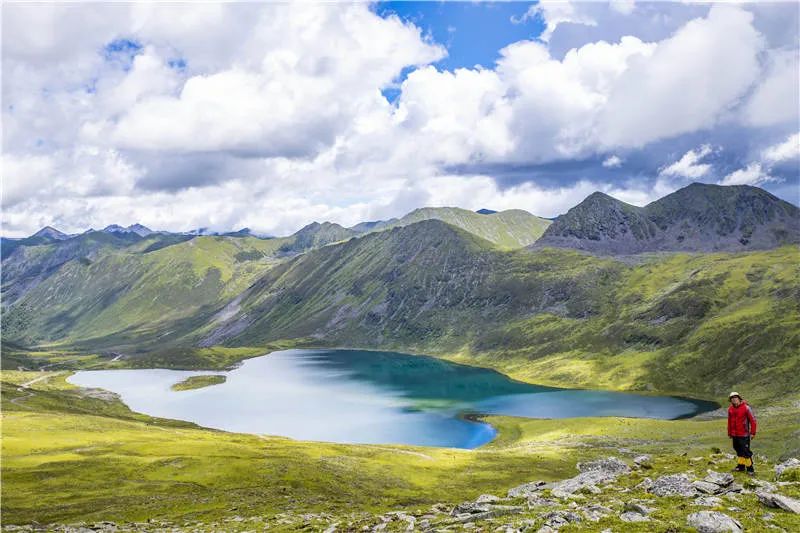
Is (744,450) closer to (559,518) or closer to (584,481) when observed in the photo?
(584,481)

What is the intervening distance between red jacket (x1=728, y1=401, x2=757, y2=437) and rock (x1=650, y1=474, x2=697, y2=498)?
4.17 m

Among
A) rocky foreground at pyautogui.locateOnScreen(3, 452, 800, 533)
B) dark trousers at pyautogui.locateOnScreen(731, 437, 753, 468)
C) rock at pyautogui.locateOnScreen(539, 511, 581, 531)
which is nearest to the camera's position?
rocky foreground at pyautogui.locateOnScreen(3, 452, 800, 533)

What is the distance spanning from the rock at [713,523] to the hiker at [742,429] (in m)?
11.3

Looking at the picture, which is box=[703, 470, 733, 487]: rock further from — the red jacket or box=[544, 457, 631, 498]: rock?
box=[544, 457, 631, 498]: rock

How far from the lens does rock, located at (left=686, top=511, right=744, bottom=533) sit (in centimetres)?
2325

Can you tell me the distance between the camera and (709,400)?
641 ft

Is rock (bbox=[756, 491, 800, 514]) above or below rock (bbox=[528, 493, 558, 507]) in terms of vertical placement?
above

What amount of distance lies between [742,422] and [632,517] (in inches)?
479

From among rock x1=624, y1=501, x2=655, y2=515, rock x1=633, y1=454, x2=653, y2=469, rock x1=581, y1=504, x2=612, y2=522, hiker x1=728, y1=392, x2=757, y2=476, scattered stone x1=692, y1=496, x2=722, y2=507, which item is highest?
hiker x1=728, y1=392, x2=757, y2=476

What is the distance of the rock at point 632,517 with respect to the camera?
26147 mm

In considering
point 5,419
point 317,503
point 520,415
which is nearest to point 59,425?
point 5,419

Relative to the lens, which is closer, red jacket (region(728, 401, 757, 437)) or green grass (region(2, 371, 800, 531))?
red jacket (region(728, 401, 757, 437))

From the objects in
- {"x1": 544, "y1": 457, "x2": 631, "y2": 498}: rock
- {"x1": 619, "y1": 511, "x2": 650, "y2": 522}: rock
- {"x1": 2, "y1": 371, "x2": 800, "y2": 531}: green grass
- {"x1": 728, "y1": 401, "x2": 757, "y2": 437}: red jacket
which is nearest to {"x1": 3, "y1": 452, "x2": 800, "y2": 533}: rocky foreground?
{"x1": 619, "y1": 511, "x2": 650, "y2": 522}: rock

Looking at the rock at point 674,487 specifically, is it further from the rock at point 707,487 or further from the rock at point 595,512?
the rock at point 595,512
